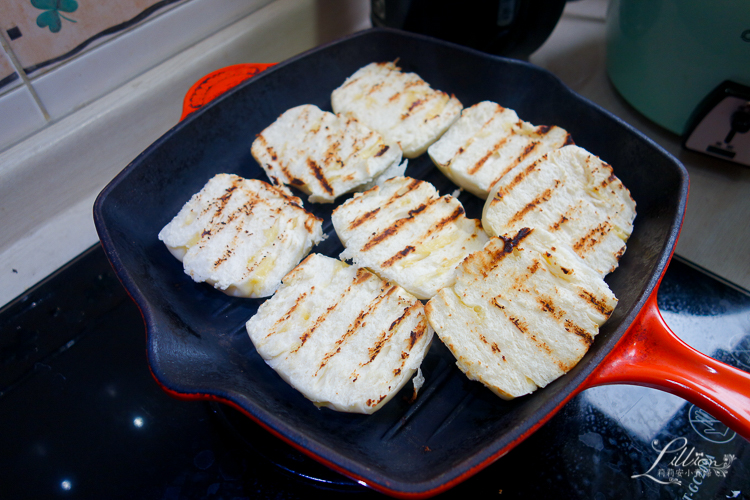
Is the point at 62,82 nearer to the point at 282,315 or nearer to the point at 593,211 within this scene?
the point at 282,315

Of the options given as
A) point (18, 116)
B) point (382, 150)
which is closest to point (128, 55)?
A: point (18, 116)

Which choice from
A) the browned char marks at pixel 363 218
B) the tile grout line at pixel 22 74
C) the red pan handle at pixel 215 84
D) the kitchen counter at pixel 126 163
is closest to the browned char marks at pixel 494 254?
the browned char marks at pixel 363 218

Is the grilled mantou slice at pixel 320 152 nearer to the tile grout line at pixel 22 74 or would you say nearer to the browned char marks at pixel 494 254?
the browned char marks at pixel 494 254

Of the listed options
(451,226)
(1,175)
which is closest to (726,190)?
(451,226)

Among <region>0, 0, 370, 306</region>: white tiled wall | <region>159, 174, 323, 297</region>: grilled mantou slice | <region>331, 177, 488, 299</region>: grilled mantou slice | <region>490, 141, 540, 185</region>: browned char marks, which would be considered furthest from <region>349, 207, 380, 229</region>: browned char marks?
<region>0, 0, 370, 306</region>: white tiled wall

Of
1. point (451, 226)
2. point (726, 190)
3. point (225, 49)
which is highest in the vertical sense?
point (225, 49)

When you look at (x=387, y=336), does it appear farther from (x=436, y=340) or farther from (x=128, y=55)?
(x=128, y=55)
